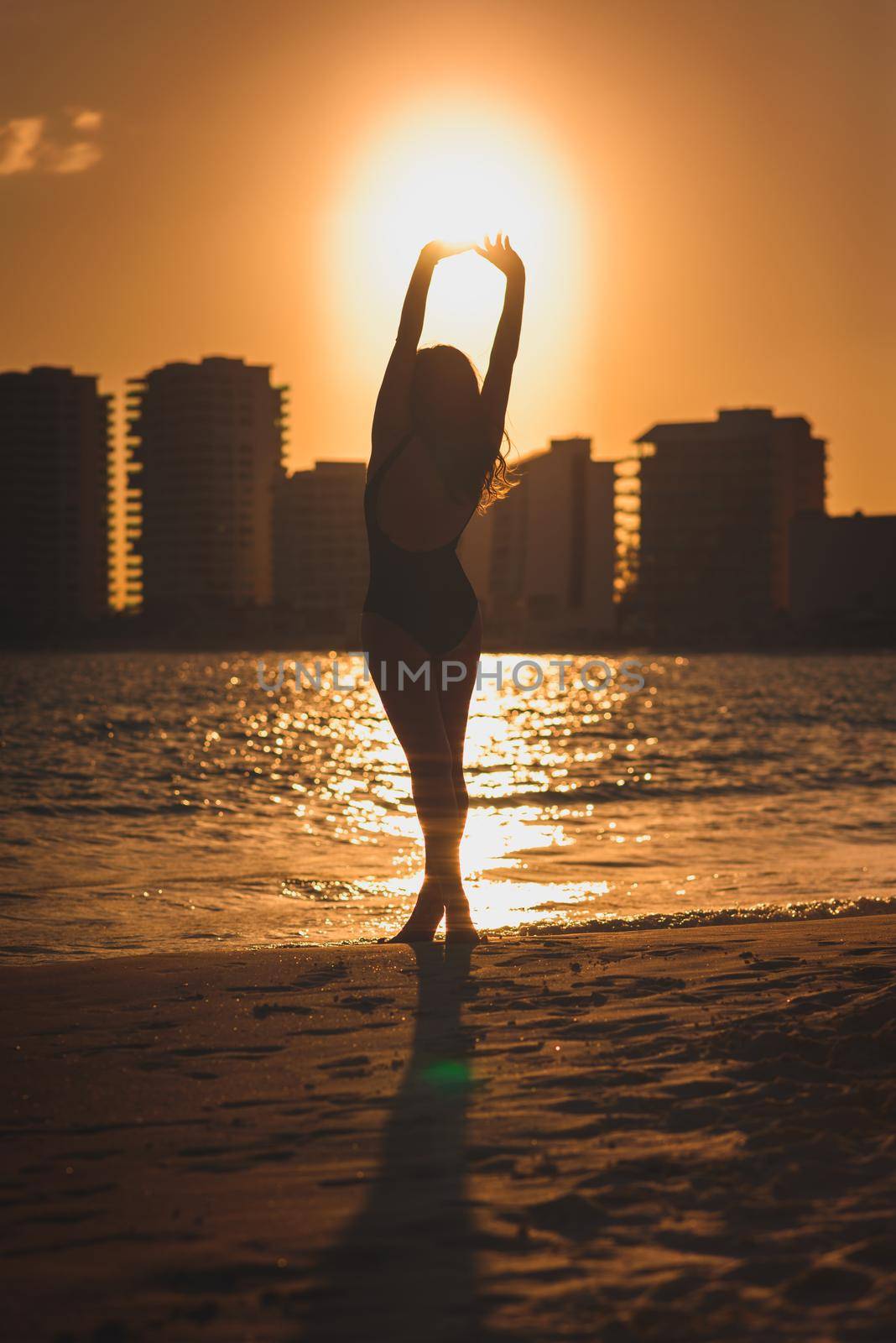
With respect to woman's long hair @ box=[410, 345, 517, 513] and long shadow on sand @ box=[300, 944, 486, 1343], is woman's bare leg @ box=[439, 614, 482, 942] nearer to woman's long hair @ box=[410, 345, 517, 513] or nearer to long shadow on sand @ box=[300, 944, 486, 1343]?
woman's long hair @ box=[410, 345, 517, 513]

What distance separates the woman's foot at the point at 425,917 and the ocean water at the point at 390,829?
1.65m

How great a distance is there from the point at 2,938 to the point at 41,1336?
4944 mm

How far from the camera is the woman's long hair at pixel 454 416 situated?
4.57 metres

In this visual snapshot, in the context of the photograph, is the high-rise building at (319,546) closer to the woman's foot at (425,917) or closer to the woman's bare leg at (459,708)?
the woman's foot at (425,917)

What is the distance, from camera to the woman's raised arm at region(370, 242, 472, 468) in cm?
456

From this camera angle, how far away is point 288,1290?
7.04ft

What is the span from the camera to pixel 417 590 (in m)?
4.62

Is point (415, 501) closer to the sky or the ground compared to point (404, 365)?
closer to the ground

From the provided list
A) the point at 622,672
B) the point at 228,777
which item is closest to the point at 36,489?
the point at 622,672

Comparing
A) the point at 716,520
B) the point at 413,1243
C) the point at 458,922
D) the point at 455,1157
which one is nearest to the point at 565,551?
the point at 716,520

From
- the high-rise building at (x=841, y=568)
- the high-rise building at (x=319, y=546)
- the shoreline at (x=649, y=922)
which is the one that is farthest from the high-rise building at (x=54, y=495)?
the shoreline at (x=649, y=922)

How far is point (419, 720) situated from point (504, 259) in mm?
1577

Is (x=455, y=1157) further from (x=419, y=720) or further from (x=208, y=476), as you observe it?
(x=208, y=476)

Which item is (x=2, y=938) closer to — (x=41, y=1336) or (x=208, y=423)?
(x=41, y=1336)
